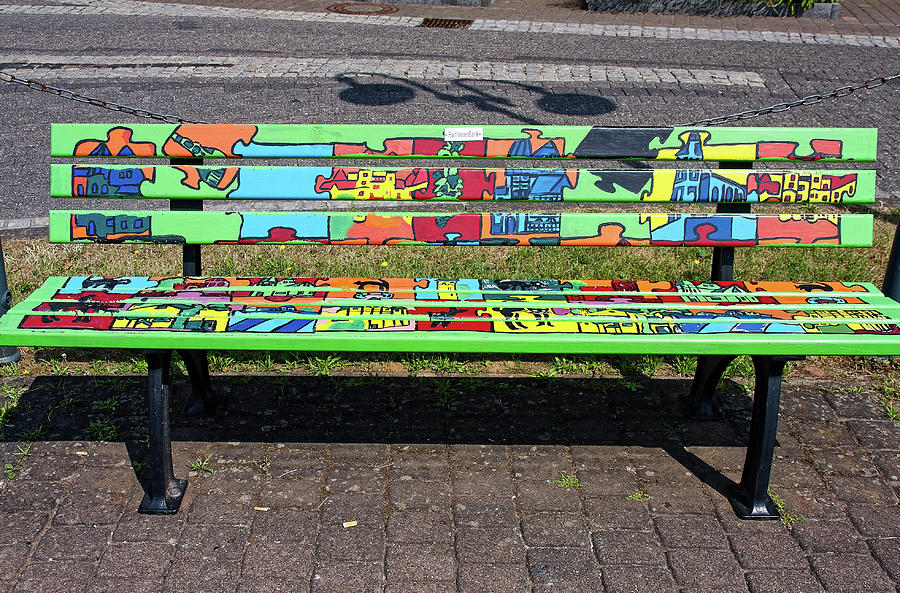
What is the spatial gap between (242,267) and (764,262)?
2.77 metres

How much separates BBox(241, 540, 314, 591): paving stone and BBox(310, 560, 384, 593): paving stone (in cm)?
3

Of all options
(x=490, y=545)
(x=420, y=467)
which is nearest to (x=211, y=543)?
(x=420, y=467)

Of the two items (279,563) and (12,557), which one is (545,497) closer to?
(279,563)

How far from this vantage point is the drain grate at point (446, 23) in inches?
423

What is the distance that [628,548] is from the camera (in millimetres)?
2895

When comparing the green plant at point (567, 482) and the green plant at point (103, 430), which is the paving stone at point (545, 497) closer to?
the green plant at point (567, 482)

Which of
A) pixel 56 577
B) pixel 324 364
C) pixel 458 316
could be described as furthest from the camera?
pixel 324 364

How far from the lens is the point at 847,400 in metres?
3.78

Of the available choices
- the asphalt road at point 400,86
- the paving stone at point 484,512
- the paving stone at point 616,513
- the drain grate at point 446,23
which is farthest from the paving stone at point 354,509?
the drain grate at point 446,23

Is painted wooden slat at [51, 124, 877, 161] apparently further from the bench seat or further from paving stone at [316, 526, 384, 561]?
paving stone at [316, 526, 384, 561]

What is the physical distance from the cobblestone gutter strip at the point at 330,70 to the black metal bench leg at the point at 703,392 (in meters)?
5.30

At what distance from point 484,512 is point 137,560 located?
3.63 feet

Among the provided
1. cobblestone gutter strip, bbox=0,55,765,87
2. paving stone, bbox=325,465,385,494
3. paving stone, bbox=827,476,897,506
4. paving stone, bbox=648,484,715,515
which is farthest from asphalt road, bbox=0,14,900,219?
paving stone, bbox=648,484,715,515

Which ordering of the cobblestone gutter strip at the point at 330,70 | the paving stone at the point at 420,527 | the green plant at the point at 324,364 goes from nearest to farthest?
1. the paving stone at the point at 420,527
2. the green plant at the point at 324,364
3. the cobblestone gutter strip at the point at 330,70
